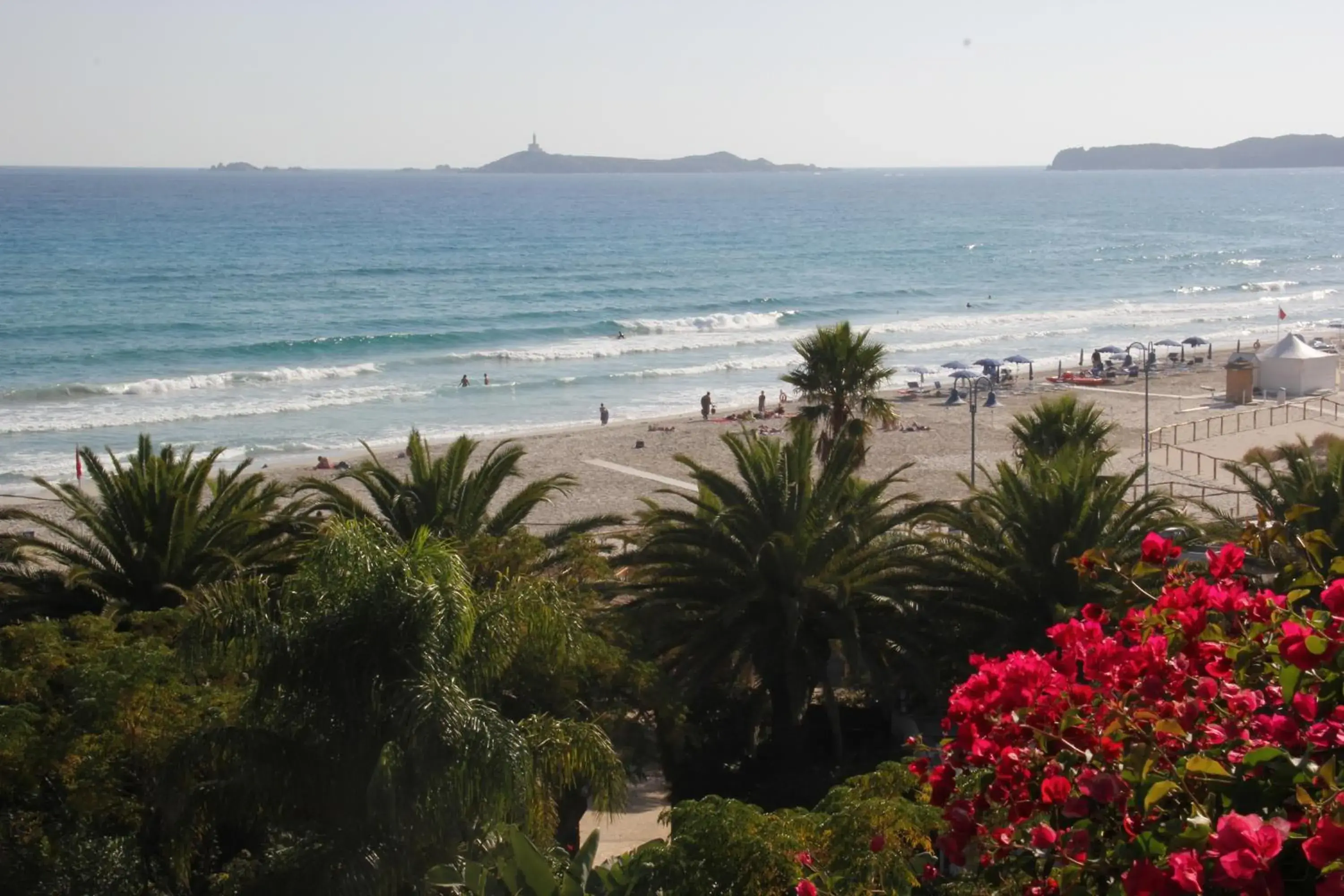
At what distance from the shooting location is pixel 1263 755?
4.06 m

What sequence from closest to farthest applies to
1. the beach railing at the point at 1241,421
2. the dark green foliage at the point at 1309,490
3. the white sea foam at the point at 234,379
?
the dark green foliage at the point at 1309,490 < the beach railing at the point at 1241,421 < the white sea foam at the point at 234,379

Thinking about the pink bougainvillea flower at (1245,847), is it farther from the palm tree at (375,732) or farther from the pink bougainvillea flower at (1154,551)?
the palm tree at (375,732)

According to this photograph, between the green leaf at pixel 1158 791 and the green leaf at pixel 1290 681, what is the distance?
1.77 feet

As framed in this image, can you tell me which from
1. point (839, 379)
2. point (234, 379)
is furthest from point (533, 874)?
point (234, 379)

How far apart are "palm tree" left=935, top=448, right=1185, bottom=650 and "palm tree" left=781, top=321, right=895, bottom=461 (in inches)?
328

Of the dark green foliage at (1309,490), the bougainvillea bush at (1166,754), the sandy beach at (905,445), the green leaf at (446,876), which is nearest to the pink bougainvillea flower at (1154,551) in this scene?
the bougainvillea bush at (1166,754)

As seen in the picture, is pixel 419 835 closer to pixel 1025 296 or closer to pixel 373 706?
pixel 373 706

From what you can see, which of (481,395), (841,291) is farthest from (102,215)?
(481,395)

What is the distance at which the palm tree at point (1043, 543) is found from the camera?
13969 millimetres

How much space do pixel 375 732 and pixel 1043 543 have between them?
8491 mm

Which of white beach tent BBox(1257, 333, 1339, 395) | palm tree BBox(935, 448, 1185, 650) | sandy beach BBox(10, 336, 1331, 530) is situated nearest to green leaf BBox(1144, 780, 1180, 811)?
palm tree BBox(935, 448, 1185, 650)

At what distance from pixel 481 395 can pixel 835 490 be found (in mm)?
36928

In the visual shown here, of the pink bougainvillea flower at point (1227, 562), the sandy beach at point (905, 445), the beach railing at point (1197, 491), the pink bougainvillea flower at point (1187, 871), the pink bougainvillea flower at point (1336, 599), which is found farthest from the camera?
the sandy beach at point (905, 445)

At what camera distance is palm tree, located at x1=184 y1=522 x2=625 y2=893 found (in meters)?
7.18
